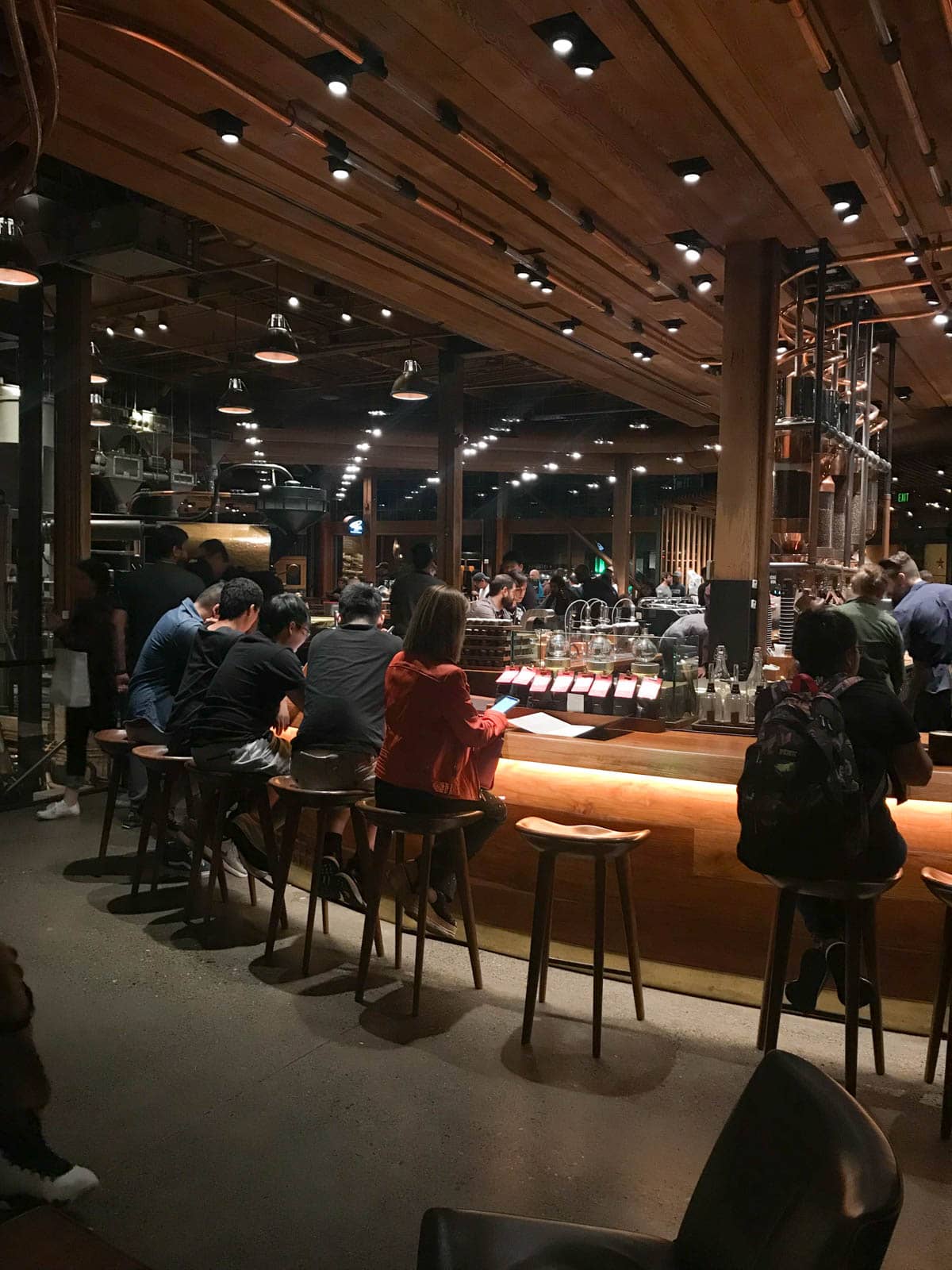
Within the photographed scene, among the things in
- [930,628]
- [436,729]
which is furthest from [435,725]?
[930,628]

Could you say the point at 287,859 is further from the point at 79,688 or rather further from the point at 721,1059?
the point at 79,688

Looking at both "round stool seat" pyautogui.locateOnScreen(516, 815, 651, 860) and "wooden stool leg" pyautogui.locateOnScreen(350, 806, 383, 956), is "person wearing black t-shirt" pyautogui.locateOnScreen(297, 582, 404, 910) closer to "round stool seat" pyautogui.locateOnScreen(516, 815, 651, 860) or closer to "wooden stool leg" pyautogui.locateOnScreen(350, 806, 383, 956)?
"wooden stool leg" pyautogui.locateOnScreen(350, 806, 383, 956)

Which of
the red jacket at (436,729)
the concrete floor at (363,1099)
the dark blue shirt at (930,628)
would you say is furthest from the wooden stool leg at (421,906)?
the dark blue shirt at (930,628)

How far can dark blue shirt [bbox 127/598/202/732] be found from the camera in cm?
519

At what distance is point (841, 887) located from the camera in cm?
280

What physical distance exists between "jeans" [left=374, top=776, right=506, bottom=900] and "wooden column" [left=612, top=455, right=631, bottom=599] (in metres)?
13.1

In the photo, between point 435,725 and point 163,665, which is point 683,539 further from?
point 435,725

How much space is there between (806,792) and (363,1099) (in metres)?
1.63

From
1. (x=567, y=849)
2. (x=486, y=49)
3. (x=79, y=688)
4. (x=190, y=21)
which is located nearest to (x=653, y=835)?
(x=567, y=849)

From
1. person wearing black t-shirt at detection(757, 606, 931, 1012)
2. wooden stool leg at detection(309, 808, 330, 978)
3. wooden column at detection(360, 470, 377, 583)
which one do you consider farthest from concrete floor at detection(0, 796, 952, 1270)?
wooden column at detection(360, 470, 377, 583)

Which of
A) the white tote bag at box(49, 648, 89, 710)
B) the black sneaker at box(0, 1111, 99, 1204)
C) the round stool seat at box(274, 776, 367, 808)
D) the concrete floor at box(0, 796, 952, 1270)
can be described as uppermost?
the white tote bag at box(49, 648, 89, 710)

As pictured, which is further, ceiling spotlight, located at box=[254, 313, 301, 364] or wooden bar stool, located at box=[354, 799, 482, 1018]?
ceiling spotlight, located at box=[254, 313, 301, 364]

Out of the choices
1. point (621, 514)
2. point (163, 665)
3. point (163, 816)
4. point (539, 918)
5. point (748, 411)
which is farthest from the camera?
point (621, 514)

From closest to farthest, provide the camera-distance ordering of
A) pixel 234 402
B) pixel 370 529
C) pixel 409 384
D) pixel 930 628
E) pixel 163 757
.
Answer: pixel 163 757 → pixel 930 628 → pixel 409 384 → pixel 234 402 → pixel 370 529
